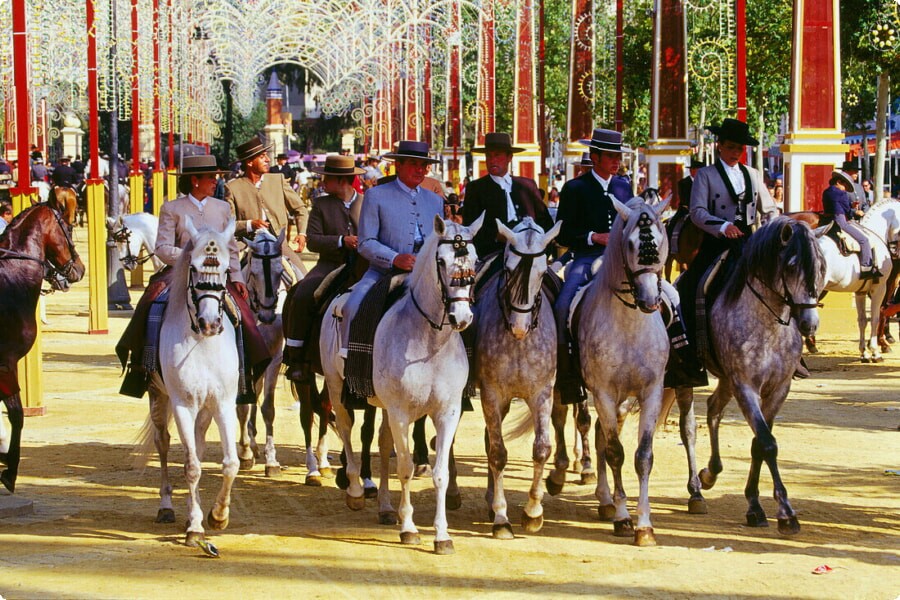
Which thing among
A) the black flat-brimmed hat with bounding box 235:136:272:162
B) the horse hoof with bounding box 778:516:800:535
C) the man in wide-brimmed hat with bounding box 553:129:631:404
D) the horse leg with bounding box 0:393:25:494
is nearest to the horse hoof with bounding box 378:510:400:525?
the man in wide-brimmed hat with bounding box 553:129:631:404

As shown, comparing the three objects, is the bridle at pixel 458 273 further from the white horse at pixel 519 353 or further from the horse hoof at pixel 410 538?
the horse hoof at pixel 410 538

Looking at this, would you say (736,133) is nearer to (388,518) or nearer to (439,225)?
(439,225)

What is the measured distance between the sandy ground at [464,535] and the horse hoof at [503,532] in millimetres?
82

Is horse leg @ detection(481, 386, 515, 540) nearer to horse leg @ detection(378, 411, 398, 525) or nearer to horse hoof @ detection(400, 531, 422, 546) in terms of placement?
horse hoof @ detection(400, 531, 422, 546)

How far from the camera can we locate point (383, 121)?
5653 centimetres

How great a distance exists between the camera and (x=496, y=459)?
1005cm

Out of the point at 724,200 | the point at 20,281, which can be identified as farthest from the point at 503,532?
the point at 20,281

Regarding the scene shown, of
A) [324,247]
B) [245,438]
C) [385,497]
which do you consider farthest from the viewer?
[245,438]

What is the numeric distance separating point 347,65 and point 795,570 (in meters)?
43.3

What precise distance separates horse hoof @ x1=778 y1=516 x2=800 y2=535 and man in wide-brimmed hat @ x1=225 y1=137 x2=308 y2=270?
5220 millimetres

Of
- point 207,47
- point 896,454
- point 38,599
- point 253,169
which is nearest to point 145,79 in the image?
point 207,47

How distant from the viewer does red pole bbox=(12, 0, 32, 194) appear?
565 inches

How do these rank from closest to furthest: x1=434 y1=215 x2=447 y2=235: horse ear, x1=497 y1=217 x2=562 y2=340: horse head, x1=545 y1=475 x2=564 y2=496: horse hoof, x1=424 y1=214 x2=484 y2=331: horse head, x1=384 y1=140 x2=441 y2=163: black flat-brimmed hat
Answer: x1=424 y1=214 x2=484 y2=331: horse head → x1=434 y1=215 x2=447 y2=235: horse ear → x1=497 y1=217 x2=562 y2=340: horse head → x1=384 y1=140 x2=441 y2=163: black flat-brimmed hat → x1=545 y1=475 x2=564 y2=496: horse hoof

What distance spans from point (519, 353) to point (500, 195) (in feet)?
5.79
